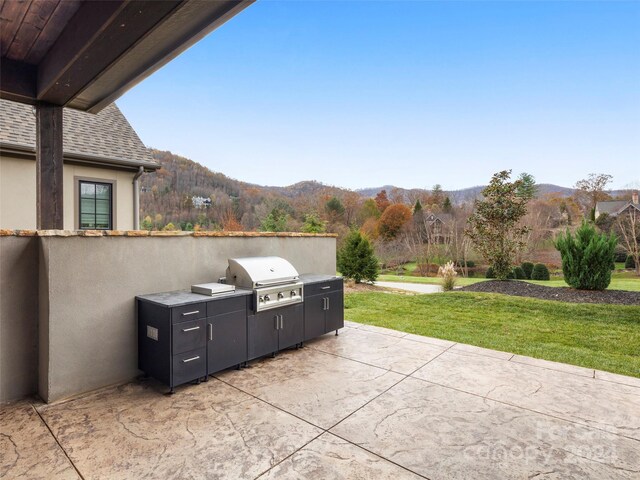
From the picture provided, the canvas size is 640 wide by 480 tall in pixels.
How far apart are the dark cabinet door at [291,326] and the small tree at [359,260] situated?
6.51m

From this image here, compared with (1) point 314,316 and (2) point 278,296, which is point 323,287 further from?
(2) point 278,296

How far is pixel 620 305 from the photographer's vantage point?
5941 millimetres

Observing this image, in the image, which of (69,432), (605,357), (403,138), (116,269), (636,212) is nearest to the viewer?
(69,432)

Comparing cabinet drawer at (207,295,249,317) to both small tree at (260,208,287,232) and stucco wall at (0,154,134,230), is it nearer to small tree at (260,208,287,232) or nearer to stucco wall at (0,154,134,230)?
stucco wall at (0,154,134,230)

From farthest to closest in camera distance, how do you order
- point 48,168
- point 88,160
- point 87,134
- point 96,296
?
point 87,134
point 88,160
point 48,168
point 96,296

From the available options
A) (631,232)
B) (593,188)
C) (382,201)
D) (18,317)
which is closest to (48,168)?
(18,317)

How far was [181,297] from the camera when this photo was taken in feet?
9.46

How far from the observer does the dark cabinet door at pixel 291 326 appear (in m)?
3.53

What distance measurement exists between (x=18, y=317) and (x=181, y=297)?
119 centimetres

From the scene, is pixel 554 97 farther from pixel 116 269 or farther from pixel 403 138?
pixel 116 269

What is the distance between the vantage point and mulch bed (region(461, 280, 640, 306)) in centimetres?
640

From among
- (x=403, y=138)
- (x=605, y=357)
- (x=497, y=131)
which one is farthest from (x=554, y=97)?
(x=605, y=357)

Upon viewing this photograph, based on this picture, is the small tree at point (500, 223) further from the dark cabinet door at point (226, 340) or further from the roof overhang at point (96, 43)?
the roof overhang at point (96, 43)

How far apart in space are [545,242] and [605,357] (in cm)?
1508
